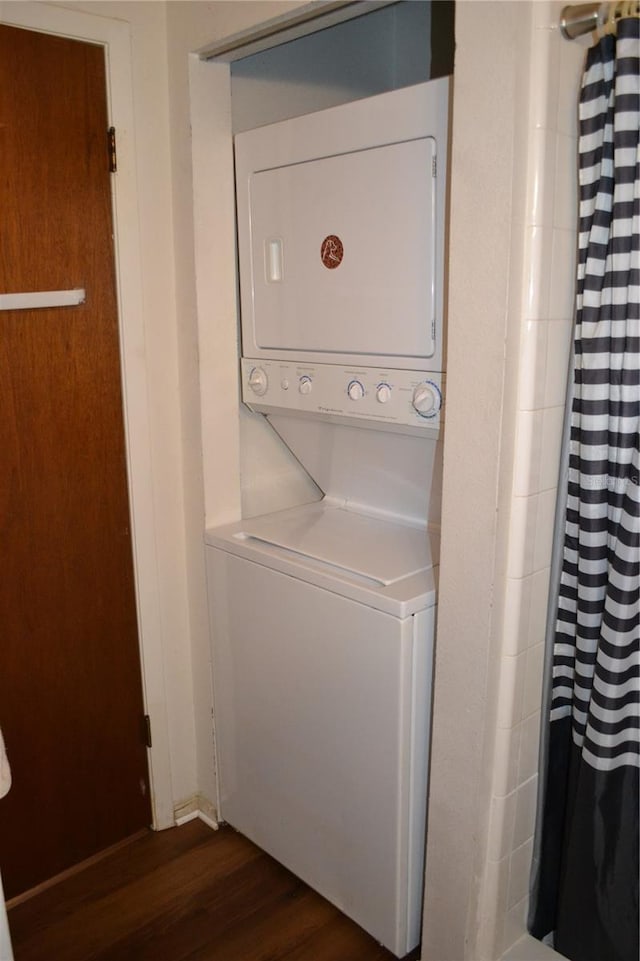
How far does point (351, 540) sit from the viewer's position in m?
1.99

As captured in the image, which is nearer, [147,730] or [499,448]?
[499,448]

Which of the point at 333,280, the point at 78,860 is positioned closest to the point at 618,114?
the point at 333,280

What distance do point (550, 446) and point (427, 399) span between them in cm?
27

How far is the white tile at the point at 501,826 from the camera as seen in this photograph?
164cm

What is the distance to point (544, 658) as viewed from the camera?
5.47ft

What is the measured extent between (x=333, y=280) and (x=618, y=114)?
2.25 ft

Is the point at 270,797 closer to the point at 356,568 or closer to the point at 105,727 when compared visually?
the point at 105,727

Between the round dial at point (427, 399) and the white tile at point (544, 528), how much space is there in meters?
0.28

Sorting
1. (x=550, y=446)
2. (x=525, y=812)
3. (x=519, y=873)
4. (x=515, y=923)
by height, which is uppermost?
(x=550, y=446)

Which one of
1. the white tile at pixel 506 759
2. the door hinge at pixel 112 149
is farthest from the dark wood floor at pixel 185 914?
the door hinge at pixel 112 149

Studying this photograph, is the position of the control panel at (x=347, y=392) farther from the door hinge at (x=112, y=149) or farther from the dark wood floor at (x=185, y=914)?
the dark wood floor at (x=185, y=914)

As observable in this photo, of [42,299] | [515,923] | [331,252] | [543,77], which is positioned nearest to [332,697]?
[515,923]

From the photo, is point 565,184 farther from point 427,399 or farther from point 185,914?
point 185,914

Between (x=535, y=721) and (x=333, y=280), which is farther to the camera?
(x=333, y=280)
